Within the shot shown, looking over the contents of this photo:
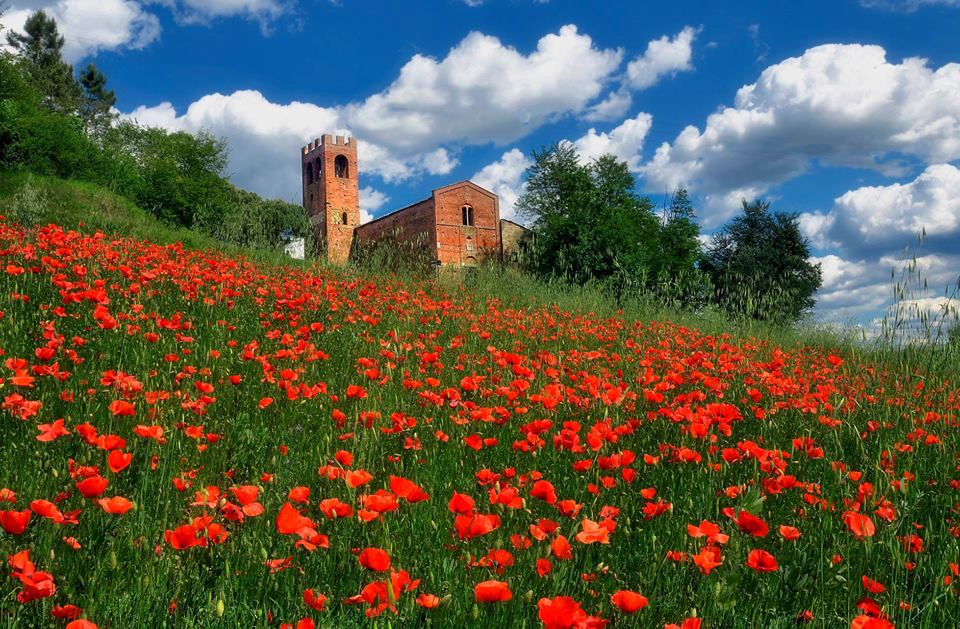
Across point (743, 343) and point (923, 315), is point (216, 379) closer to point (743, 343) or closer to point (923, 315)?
point (923, 315)

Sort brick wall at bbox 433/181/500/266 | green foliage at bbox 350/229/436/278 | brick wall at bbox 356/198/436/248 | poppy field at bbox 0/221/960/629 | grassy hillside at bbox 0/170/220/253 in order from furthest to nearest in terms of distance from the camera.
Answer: brick wall at bbox 356/198/436/248, brick wall at bbox 433/181/500/266, green foliage at bbox 350/229/436/278, grassy hillside at bbox 0/170/220/253, poppy field at bbox 0/221/960/629

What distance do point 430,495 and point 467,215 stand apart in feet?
140

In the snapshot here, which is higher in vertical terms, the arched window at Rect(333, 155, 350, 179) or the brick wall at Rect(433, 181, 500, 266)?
the arched window at Rect(333, 155, 350, 179)

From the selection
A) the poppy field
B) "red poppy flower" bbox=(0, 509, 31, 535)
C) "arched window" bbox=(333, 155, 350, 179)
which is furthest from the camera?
"arched window" bbox=(333, 155, 350, 179)

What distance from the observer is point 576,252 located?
31.5 m

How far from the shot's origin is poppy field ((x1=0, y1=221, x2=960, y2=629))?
1.70 metres

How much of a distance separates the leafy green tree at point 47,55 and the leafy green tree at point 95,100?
6.30 ft

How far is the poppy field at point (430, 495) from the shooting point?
170 cm

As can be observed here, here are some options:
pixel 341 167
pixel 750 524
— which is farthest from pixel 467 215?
pixel 750 524

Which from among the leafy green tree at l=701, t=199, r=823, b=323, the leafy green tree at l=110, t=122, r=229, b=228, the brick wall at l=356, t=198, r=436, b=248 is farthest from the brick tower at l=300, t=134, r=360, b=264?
the leafy green tree at l=701, t=199, r=823, b=323

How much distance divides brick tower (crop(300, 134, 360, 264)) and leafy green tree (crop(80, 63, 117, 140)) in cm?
1666

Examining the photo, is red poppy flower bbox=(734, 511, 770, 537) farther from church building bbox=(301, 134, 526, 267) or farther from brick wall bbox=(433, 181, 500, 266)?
brick wall bbox=(433, 181, 500, 266)

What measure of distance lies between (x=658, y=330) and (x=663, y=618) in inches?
242

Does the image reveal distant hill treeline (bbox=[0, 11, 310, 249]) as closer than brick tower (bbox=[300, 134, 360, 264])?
Yes
